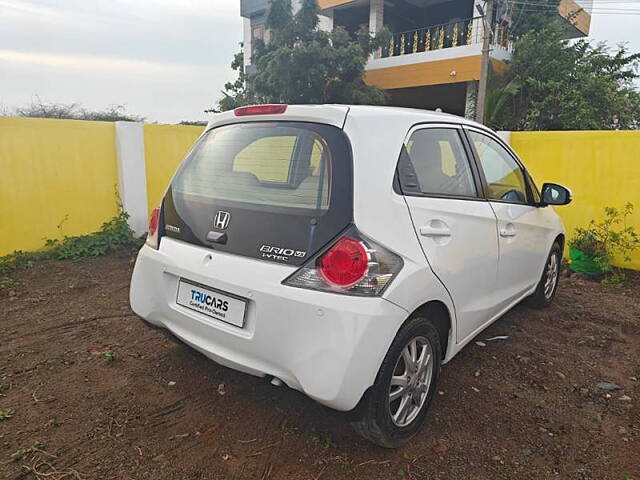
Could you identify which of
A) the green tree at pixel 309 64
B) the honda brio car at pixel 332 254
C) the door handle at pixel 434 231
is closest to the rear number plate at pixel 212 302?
the honda brio car at pixel 332 254

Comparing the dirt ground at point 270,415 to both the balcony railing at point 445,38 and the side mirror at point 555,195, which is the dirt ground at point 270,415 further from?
the balcony railing at point 445,38

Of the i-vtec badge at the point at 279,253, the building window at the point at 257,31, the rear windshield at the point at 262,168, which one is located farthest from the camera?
the building window at the point at 257,31

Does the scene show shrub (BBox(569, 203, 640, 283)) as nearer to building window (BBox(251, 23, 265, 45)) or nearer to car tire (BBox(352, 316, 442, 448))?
car tire (BBox(352, 316, 442, 448))

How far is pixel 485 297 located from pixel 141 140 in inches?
196

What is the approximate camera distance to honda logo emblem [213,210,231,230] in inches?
87.1

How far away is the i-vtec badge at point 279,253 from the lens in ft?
6.38

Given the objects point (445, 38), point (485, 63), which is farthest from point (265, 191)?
point (445, 38)

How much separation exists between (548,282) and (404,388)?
2.62 metres

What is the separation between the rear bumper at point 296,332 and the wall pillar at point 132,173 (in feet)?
14.0

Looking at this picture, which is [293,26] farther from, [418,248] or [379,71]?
[418,248]

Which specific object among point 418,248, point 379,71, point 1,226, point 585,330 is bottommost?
point 585,330

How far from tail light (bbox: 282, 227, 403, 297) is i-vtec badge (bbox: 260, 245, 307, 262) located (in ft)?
0.21

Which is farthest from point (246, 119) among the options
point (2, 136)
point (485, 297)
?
point (2, 136)

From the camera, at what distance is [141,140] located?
6.00 metres
